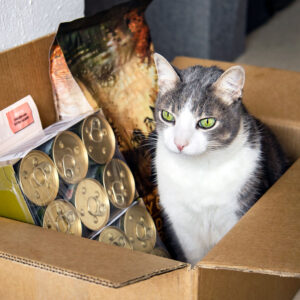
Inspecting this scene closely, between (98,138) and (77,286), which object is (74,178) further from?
(77,286)

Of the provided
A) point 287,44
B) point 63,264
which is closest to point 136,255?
point 63,264

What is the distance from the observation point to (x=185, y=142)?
3.07 feet

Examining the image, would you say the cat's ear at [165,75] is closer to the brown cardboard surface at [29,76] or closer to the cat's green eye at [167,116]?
the cat's green eye at [167,116]

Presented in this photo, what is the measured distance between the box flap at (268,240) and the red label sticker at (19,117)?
20.0 inches

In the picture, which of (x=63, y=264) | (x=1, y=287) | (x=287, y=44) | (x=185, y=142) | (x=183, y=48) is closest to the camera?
(x=63, y=264)

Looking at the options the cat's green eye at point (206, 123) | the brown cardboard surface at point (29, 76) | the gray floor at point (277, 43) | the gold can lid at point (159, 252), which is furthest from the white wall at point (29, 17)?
the gray floor at point (277, 43)

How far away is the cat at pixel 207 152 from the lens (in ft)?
3.16

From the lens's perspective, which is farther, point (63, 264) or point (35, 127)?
point (35, 127)

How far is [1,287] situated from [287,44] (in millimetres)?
2750

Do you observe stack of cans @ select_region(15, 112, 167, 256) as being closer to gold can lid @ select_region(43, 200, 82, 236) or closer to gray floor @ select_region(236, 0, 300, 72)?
gold can lid @ select_region(43, 200, 82, 236)

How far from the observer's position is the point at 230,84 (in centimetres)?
96

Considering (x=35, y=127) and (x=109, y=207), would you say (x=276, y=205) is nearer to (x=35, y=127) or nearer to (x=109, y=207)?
(x=109, y=207)

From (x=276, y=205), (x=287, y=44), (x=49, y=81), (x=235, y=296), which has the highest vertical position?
(x=49, y=81)

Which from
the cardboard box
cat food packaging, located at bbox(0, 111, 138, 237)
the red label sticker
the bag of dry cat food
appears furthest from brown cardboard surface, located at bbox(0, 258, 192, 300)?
the bag of dry cat food
